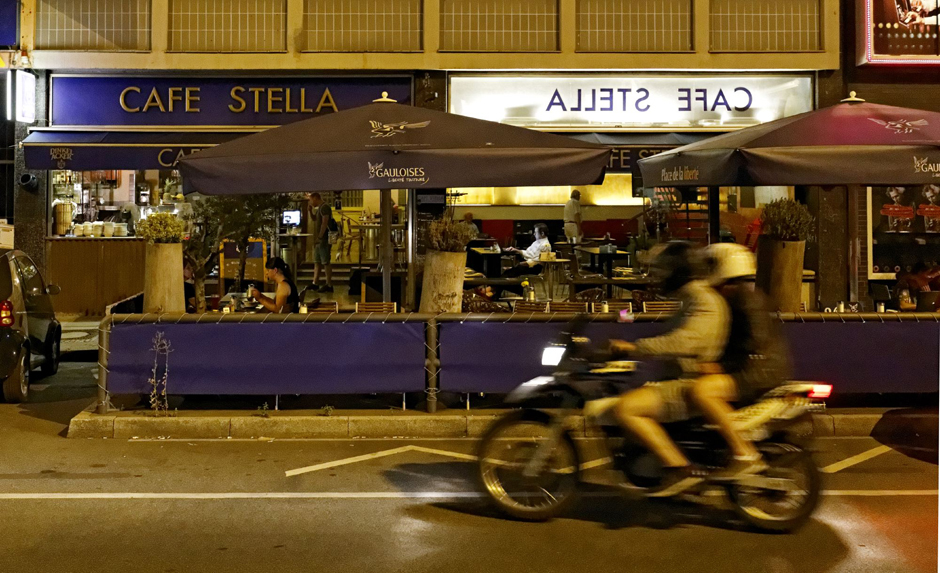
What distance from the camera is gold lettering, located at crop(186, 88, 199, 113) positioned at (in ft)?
52.3

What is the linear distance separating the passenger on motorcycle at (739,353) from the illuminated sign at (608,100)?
10.1m

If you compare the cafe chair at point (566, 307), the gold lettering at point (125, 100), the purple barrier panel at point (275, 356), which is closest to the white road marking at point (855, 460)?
the cafe chair at point (566, 307)

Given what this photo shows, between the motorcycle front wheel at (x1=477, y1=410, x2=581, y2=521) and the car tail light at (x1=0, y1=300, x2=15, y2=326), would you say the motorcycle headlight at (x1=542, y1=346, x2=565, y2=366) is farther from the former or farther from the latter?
the car tail light at (x1=0, y1=300, x2=15, y2=326)

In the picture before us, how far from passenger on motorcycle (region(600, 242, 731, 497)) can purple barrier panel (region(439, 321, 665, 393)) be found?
9.02 feet

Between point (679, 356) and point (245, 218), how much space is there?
11.6 metres

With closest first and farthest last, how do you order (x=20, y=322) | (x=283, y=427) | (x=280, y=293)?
(x=283, y=427), (x=20, y=322), (x=280, y=293)

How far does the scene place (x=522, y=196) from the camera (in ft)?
67.5

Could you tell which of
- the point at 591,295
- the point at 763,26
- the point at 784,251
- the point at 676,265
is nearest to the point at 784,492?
the point at 676,265

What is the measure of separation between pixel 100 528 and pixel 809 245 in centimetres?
1279

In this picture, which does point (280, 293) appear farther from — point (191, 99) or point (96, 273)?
point (96, 273)

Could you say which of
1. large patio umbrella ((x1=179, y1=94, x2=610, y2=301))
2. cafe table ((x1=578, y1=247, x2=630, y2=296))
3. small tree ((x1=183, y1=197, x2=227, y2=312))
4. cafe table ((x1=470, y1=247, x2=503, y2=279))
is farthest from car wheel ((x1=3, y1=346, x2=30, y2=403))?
cafe table ((x1=578, y1=247, x2=630, y2=296))

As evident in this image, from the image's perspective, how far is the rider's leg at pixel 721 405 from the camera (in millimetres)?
6164

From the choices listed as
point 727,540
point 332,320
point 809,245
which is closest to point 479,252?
point 809,245

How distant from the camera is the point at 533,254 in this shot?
15.6 metres
